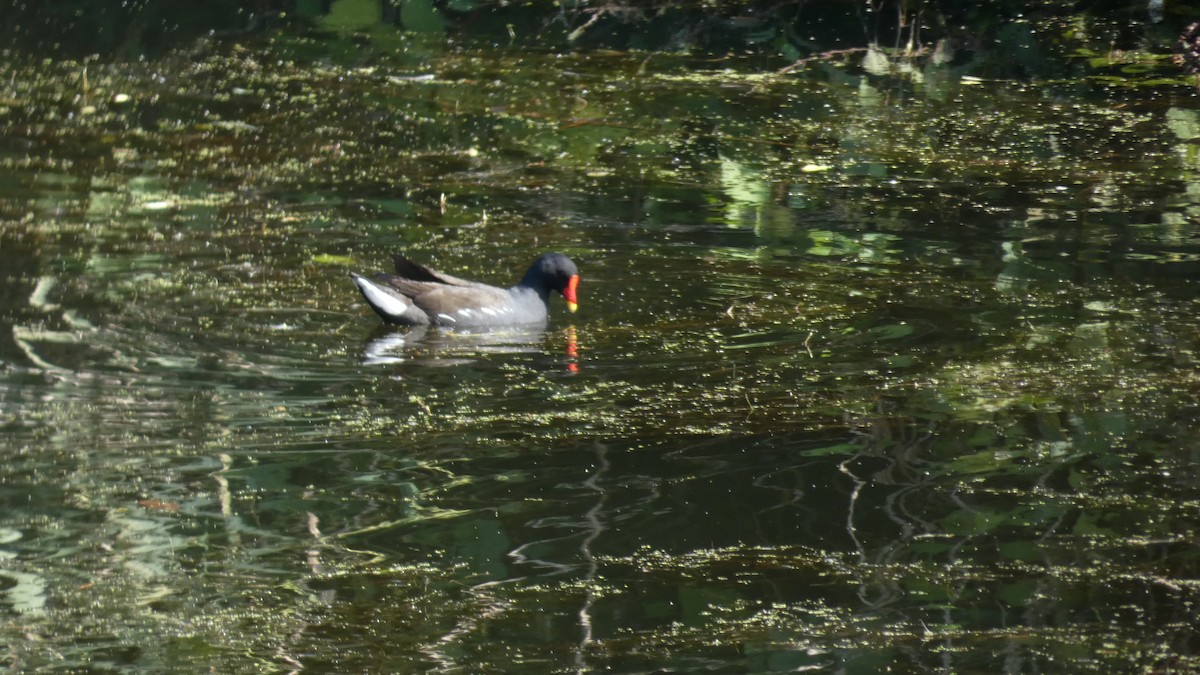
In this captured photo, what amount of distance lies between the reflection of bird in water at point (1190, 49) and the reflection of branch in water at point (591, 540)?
7.73 meters

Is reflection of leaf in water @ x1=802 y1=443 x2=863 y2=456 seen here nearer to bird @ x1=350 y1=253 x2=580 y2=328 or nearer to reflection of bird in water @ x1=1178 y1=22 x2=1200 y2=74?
bird @ x1=350 y1=253 x2=580 y2=328

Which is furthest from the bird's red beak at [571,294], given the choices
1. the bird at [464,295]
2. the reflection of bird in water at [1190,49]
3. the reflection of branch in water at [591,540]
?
the reflection of bird in water at [1190,49]

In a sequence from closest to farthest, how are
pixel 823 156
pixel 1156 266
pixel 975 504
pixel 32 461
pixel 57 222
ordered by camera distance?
pixel 975 504 < pixel 32 461 < pixel 1156 266 < pixel 57 222 < pixel 823 156

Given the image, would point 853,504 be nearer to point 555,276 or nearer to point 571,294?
point 571,294

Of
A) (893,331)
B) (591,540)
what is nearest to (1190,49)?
(893,331)

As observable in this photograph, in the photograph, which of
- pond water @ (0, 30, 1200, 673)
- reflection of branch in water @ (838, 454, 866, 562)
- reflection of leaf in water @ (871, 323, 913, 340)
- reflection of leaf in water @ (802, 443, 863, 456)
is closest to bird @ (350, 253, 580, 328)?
pond water @ (0, 30, 1200, 673)

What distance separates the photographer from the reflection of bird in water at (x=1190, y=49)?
39.2 ft

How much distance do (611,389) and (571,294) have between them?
1268 millimetres

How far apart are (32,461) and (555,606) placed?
1.93 meters

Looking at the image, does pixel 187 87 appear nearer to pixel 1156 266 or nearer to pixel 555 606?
pixel 1156 266

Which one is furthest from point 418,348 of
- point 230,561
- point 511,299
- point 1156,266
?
point 1156,266

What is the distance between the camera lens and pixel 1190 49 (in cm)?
1205

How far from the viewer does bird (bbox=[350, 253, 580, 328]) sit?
24.0 ft

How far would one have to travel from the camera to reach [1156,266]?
771 cm
